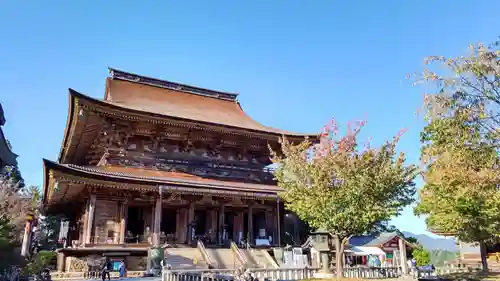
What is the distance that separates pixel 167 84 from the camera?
3266cm

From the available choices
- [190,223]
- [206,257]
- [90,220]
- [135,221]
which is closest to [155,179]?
[190,223]

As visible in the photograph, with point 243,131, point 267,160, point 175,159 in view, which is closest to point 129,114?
point 175,159

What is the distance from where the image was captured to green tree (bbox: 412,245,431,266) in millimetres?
33281

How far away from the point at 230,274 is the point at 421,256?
25610mm

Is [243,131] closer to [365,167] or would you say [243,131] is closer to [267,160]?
[267,160]

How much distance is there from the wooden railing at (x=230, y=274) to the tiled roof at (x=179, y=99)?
12537mm

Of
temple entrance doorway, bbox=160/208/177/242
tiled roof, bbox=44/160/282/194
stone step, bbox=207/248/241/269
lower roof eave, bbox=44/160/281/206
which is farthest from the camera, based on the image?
temple entrance doorway, bbox=160/208/177/242

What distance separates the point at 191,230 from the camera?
75.2 ft

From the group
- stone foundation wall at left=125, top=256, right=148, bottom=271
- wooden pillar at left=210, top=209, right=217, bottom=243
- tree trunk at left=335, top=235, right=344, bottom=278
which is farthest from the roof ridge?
tree trunk at left=335, top=235, right=344, bottom=278

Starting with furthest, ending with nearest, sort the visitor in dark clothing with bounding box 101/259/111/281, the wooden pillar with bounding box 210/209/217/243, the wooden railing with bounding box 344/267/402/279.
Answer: the wooden pillar with bounding box 210/209/217/243
the wooden railing with bounding box 344/267/402/279
the visitor in dark clothing with bounding box 101/259/111/281

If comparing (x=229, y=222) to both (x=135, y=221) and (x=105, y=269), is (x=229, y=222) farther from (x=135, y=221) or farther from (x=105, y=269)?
(x=105, y=269)

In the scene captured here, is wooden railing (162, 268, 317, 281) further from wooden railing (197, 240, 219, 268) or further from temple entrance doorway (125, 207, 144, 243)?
temple entrance doorway (125, 207, 144, 243)

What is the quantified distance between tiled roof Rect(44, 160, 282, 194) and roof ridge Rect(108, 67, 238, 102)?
1083 cm

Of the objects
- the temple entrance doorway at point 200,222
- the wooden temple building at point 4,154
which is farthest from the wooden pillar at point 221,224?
the wooden temple building at point 4,154
